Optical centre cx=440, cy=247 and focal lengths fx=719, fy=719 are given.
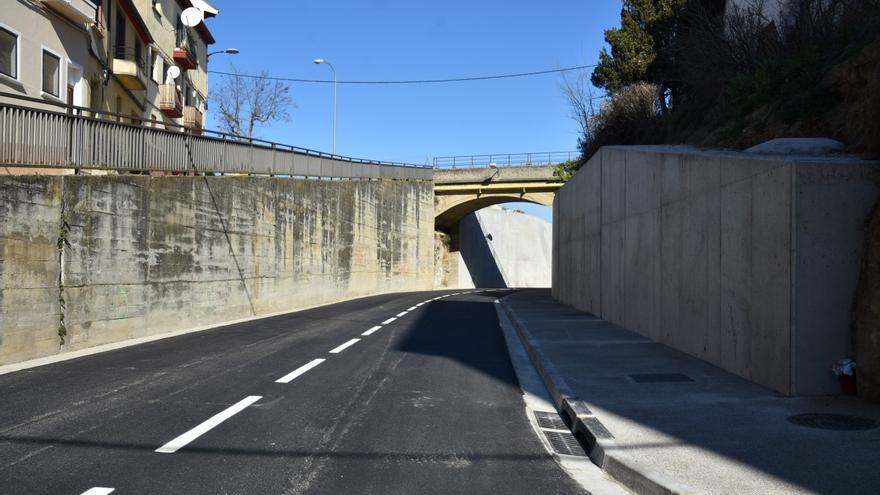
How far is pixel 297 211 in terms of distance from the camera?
24.1 metres

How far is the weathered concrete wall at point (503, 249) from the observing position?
179 ft

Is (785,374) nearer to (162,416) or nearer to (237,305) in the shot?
(162,416)

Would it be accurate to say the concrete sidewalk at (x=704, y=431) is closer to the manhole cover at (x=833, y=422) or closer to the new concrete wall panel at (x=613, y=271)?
the manhole cover at (x=833, y=422)

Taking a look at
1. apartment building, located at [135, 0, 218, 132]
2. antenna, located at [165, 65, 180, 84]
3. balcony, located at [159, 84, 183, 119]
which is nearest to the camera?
apartment building, located at [135, 0, 218, 132]

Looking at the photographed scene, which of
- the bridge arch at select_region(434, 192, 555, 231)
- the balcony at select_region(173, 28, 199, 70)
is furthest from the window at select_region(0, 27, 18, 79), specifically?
the bridge arch at select_region(434, 192, 555, 231)

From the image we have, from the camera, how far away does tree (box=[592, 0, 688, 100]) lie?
26.7 metres

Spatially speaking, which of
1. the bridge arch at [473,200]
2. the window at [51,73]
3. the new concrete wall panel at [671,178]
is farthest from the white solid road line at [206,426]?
the bridge arch at [473,200]

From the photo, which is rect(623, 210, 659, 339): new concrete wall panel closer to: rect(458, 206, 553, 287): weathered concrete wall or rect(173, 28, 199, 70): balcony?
rect(173, 28, 199, 70): balcony

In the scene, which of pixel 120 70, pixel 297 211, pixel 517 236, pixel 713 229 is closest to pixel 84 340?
pixel 713 229

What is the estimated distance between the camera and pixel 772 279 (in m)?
7.39

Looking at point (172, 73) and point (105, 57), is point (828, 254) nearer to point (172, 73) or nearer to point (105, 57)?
point (105, 57)

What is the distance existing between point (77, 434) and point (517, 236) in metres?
59.6

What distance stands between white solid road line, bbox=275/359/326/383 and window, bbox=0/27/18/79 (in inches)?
526

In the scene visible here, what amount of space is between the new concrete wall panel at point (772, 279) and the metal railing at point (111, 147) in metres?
11.3
